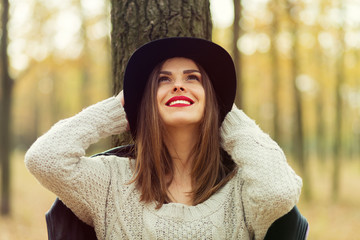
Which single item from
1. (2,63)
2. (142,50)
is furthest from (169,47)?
(2,63)

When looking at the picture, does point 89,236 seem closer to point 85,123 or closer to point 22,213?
point 85,123

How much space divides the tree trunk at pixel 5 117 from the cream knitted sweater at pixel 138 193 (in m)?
7.80

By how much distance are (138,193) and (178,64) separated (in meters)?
0.92

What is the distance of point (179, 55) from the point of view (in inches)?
109

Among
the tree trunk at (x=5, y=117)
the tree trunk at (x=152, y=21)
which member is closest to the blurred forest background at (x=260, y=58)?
the tree trunk at (x=5, y=117)

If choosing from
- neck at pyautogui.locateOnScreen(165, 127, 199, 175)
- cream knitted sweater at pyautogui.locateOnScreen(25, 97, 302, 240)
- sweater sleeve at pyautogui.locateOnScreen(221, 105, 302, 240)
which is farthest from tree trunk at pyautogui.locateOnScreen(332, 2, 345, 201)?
cream knitted sweater at pyautogui.locateOnScreen(25, 97, 302, 240)

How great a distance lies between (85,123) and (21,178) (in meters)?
16.9

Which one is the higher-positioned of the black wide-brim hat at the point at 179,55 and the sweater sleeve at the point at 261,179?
the black wide-brim hat at the point at 179,55

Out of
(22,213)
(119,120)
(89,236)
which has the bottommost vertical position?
(22,213)

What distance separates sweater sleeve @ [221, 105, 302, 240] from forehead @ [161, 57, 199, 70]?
547 millimetres

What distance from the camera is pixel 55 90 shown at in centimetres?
2153

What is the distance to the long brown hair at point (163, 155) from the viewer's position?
2705mm

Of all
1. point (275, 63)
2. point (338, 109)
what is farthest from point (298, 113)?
point (338, 109)

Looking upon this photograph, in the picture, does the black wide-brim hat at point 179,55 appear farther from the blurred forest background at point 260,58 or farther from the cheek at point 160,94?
the blurred forest background at point 260,58
